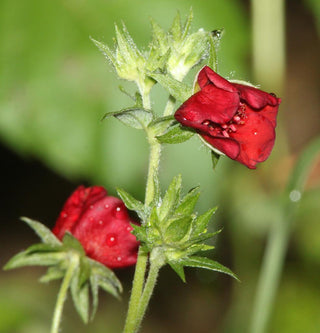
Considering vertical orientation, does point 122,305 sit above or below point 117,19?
below

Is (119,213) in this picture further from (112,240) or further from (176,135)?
(176,135)

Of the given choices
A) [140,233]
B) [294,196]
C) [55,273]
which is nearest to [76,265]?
[55,273]

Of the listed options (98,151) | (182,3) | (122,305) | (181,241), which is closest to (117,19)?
(182,3)

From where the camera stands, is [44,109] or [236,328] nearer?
[44,109]

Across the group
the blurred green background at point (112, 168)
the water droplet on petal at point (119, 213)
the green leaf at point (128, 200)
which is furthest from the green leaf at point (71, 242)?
the blurred green background at point (112, 168)

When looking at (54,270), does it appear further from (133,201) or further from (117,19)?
(117,19)
